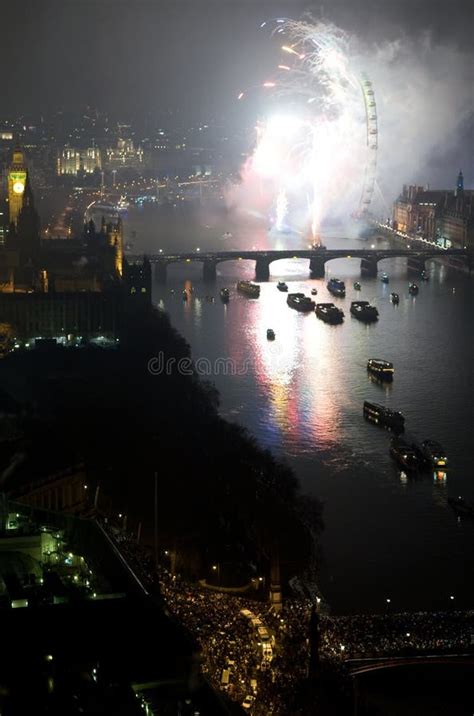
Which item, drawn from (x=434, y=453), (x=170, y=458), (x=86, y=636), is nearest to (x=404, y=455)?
(x=434, y=453)

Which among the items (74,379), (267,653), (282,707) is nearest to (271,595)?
(267,653)

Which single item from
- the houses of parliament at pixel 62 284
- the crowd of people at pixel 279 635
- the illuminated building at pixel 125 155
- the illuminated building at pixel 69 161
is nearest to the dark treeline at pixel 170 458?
the crowd of people at pixel 279 635

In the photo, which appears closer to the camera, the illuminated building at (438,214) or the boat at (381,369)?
the boat at (381,369)

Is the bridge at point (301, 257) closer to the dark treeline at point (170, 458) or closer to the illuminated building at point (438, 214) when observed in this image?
the illuminated building at point (438, 214)

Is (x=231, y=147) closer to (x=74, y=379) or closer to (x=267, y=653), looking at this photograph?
(x=74, y=379)

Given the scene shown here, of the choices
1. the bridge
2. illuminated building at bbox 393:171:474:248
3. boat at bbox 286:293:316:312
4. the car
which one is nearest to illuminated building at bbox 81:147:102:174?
illuminated building at bbox 393:171:474:248

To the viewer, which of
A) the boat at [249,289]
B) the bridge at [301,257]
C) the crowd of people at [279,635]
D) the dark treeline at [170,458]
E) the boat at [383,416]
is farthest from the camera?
the bridge at [301,257]

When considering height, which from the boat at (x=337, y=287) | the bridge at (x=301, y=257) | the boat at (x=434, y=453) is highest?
the bridge at (x=301, y=257)
